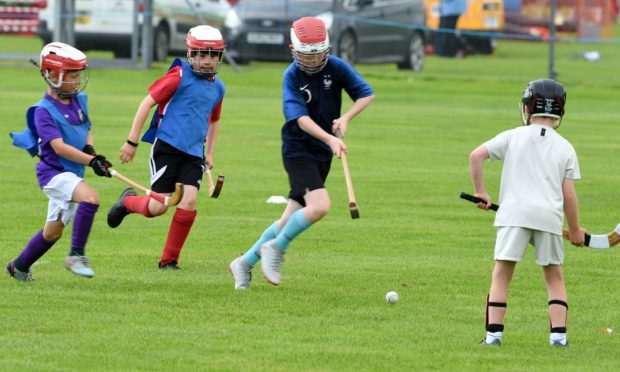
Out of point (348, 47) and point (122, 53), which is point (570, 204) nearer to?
point (348, 47)

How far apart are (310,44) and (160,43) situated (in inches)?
889

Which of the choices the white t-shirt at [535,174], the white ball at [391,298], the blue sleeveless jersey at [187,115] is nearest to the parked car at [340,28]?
the blue sleeveless jersey at [187,115]

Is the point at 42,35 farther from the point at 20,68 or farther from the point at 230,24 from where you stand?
the point at 230,24

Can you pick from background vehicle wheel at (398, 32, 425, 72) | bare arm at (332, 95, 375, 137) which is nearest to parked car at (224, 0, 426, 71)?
background vehicle wheel at (398, 32, 425, 72)

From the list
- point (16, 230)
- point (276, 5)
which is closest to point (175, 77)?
point (16, 230)

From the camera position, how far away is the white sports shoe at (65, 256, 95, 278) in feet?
30.3

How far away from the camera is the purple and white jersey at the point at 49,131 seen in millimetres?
9141

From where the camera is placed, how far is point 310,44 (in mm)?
9273

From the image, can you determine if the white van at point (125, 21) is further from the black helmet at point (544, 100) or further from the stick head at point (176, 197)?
the black helmet at point (544, 100)

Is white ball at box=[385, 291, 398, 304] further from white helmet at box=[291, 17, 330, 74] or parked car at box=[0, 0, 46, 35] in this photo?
parked car at box=[0, 0, 46, 35]

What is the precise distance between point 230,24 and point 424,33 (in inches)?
177

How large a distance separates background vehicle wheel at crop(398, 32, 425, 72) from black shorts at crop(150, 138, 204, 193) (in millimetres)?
22113

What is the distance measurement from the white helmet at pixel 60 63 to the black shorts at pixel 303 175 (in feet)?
4.89

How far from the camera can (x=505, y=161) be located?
25.2 ft
